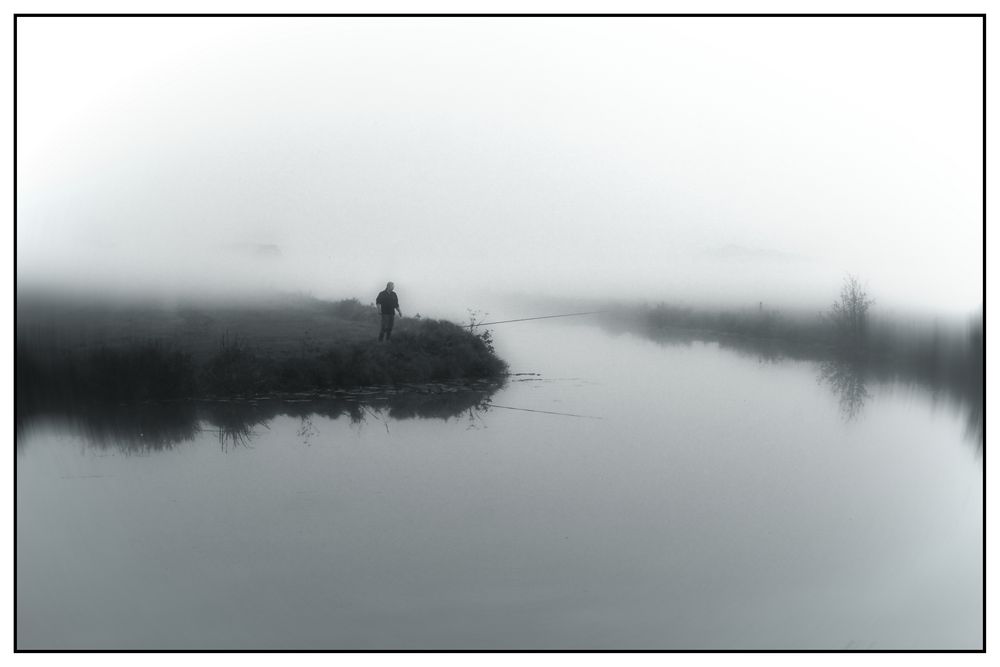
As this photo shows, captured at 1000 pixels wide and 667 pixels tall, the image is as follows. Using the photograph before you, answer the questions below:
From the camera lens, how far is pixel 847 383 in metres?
3.66

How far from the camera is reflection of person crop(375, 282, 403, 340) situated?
3494 mm

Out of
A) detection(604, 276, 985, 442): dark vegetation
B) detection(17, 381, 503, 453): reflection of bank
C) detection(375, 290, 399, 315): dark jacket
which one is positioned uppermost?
detection(375, 290, 399, 315): dark jacket

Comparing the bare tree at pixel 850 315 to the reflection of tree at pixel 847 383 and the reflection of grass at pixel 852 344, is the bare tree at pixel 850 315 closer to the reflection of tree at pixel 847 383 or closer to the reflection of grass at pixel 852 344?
the reflection of grass at pixel 852 344

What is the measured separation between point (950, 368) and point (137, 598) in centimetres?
445

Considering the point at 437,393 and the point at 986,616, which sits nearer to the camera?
the point at 437,393

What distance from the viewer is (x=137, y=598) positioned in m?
3.59

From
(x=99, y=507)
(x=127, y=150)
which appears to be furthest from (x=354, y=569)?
(x=127, y=150)

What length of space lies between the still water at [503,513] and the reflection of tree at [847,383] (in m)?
0.02

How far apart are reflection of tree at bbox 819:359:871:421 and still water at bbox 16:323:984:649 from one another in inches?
0.7

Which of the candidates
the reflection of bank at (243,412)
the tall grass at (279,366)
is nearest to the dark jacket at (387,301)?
the tall grass at (279,366)

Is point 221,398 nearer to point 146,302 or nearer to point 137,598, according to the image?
point 146,302

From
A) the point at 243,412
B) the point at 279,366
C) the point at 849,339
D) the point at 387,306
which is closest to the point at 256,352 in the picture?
the point at 279,366

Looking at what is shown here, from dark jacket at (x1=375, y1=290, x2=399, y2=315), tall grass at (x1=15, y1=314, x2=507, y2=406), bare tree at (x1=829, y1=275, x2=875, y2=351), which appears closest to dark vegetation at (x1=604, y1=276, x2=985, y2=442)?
bare tree at (x1=829, y1=275, x2=875, y2=351)

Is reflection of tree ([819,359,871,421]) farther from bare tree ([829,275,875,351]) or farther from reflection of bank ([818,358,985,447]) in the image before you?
bare tree ([829,275,875,351])
